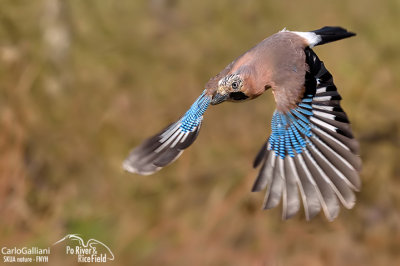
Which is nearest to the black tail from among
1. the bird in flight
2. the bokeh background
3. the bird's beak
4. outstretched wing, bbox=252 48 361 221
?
the bird in flight

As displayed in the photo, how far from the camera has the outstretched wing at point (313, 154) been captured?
4867 millimetres

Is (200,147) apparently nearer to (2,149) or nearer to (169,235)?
(169,235)

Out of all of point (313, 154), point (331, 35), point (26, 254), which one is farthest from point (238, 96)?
point (26, 254)

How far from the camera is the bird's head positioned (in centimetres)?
454

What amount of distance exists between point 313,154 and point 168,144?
114 centimetres

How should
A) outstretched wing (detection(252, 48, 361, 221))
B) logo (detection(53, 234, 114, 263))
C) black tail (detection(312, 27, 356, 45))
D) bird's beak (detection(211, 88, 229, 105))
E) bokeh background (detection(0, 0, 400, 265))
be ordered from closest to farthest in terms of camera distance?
bird's beak (detection(211, 88, 229, 105)) → outstretched wing (detection(252, 48, 361, 221)) → black tail (detection(312, 27, 356, 45)) → logo (detection(53, 234, 114, 263)) → bokeh background (detection(0, 0, 400, 265))

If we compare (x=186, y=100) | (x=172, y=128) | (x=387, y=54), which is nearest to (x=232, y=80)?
(x=172, y=128)

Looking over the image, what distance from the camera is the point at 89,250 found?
28.7ft

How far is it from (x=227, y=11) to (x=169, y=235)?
314 centimetres

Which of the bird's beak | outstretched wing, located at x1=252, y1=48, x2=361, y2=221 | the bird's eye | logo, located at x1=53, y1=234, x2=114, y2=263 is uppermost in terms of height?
the bird's eye

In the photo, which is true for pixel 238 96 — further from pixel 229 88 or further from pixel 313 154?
pixel 313 154

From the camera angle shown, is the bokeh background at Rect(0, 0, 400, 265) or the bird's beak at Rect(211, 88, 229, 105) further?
the bokeh background at Rect(0, 0, 400, 265)

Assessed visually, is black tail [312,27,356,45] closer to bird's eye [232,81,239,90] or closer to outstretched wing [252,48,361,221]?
outstretched wing [252,48,361,221]

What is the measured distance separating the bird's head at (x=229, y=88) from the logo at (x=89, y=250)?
469 centimetres
